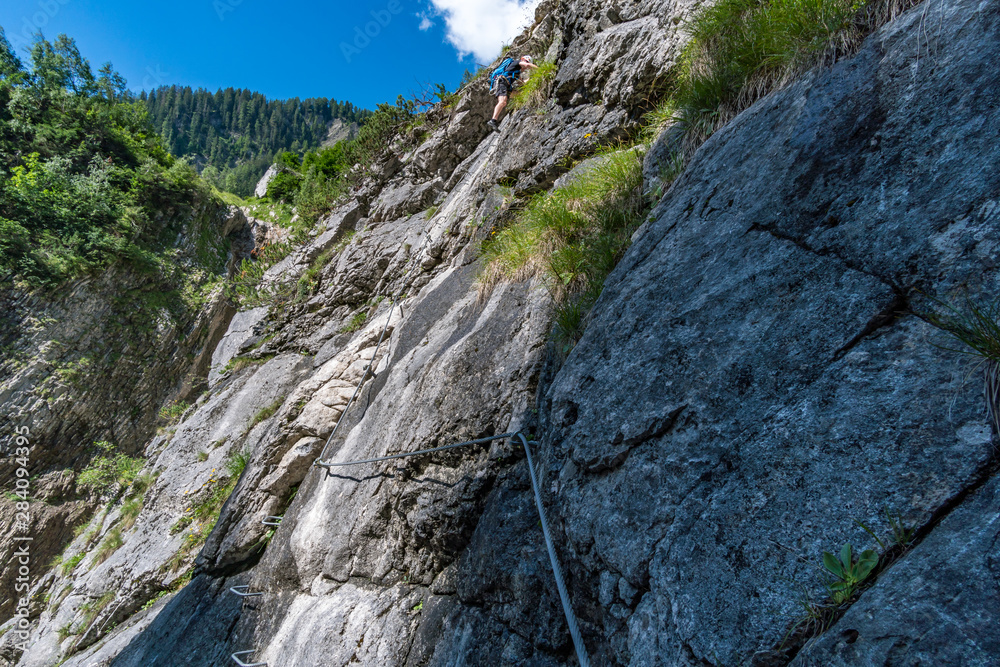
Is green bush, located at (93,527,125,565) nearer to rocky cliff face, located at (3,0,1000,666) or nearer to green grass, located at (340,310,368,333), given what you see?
rocky cliff face, located at (3,0,1000,666)

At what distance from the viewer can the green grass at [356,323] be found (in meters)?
7.65

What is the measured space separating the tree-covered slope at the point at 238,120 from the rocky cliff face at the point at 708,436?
57.4 meters

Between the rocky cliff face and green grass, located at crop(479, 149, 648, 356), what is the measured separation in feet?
0.87

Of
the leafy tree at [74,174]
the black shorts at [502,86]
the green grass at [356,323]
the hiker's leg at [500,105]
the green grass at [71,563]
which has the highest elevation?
the leafy tree at [74,174]

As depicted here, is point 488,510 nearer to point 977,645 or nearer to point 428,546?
point 428,546

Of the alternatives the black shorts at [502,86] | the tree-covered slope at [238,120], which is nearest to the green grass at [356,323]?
the black shorts at [502,86]

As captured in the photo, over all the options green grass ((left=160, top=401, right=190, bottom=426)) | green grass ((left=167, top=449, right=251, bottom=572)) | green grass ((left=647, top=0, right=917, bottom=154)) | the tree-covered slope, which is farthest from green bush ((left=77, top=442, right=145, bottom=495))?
the tree-covered slope

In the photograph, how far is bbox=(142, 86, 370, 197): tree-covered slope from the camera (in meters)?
56.1

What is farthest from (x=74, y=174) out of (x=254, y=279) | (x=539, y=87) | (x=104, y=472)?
(x=539, y=87)

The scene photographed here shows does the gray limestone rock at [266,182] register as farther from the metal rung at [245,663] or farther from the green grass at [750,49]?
the green grass at [750,49]

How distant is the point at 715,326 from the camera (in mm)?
2045

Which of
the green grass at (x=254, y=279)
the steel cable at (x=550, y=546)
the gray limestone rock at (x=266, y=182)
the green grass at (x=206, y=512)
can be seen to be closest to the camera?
the steel cable at (x=550, y=546)

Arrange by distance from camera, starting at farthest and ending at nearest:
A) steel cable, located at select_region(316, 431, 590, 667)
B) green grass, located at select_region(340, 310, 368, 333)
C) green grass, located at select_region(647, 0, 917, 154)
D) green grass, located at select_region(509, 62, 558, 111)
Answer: green grass, located at select_region(340, 310, 368, 333), green grass, located at select_region(509, 62, 558, 111), green grass, located at select_region(647, 0, 917, 154), steel cable, located at select_region(316, 431, 590, 667)

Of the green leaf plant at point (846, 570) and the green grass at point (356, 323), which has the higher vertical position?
the green grass at point (356, 323)
